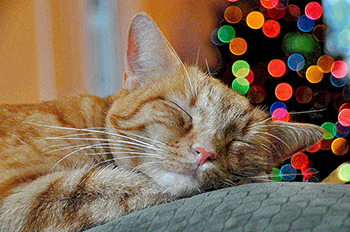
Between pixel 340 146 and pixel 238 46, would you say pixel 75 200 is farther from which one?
pixel 340 146

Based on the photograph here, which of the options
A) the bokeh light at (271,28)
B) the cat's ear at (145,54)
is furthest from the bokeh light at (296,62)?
the cat's ear at (145,54)

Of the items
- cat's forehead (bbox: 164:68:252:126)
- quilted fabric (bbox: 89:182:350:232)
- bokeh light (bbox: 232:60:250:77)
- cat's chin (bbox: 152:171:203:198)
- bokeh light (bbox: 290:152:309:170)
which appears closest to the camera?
quilted fabric (bbox: 89:182:350:232)

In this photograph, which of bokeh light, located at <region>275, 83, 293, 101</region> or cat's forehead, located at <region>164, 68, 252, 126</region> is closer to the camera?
cat's forehead, located at <region>164, 68, 252, 126</region>

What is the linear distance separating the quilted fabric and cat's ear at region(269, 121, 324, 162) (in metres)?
0.61

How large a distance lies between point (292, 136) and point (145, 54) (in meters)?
0.60

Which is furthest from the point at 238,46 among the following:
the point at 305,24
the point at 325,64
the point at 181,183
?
the point at 181,183

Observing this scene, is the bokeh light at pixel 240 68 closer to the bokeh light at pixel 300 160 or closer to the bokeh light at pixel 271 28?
the bokeh light at pixel 271 28

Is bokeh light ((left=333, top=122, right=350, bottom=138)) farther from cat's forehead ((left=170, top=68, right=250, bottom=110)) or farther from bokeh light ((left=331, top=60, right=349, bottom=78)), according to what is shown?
cat's forehead ((left=170, top=68, right=250, bottom=110))

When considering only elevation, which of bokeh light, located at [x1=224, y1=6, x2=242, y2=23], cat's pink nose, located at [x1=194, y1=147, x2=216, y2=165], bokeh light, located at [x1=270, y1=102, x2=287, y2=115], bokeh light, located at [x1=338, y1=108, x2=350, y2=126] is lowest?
bokeh light, located at [x1=338, y1=108, x2=350, y2=126]

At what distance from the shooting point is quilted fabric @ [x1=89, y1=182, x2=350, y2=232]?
430 mm

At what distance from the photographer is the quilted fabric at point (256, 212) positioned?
0.43 meters

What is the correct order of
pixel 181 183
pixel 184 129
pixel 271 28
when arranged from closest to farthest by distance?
pixel 181 183 → pixel 184 129 → pixel 271 28

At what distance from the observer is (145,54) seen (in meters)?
1.16

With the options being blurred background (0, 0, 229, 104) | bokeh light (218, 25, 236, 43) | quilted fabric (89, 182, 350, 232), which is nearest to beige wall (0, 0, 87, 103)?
blurred background (0, 0, 229, 104)
